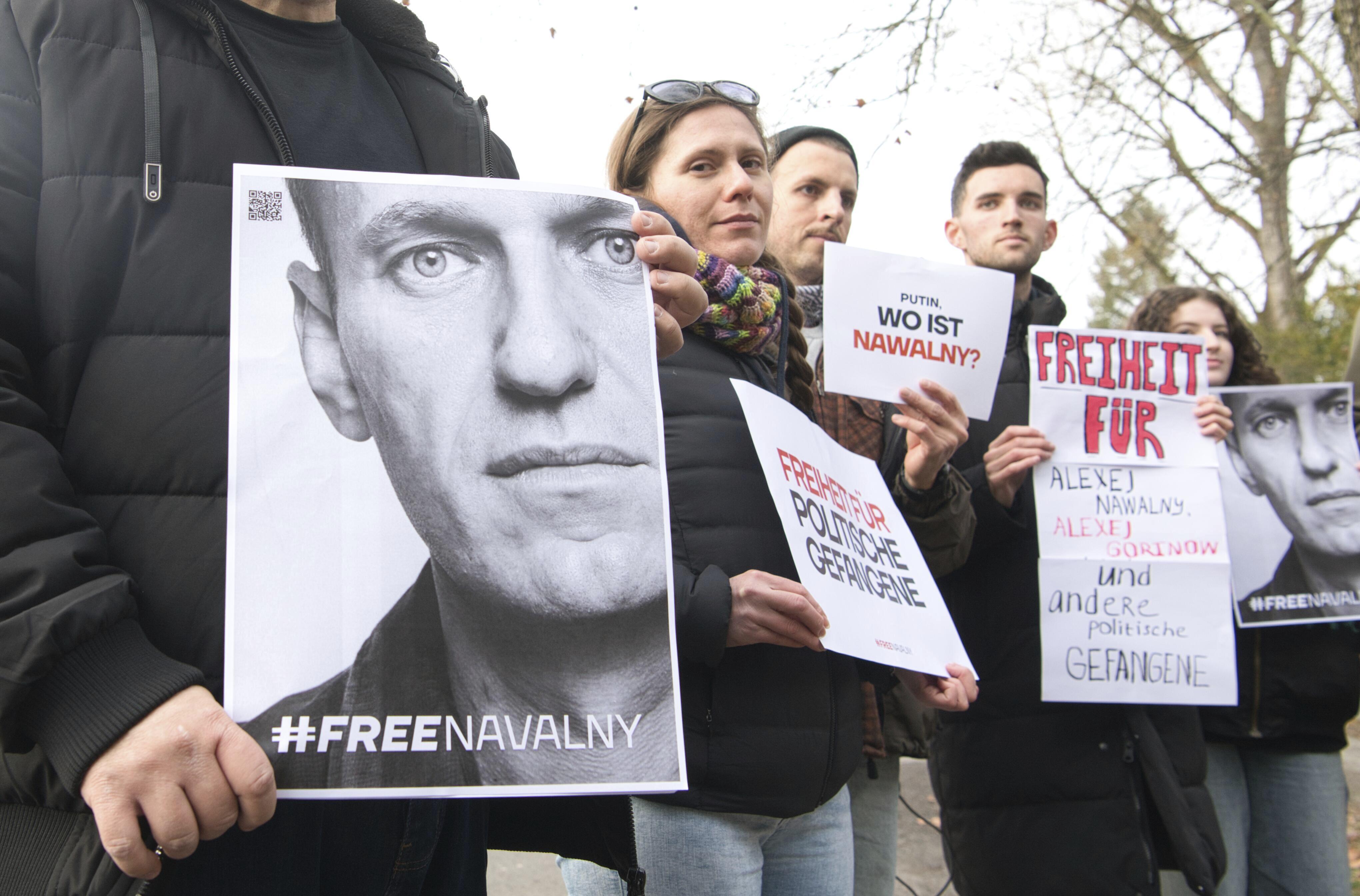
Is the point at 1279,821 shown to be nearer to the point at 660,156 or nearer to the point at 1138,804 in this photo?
the point at 1138,804

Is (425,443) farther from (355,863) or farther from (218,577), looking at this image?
(355,863)

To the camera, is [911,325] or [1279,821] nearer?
[911,325]

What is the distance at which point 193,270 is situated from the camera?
120 cm

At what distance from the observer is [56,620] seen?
969mm

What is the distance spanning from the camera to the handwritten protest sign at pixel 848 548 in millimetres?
1758

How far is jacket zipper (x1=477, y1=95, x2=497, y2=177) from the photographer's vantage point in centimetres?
155

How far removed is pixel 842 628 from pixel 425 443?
32.5 inches

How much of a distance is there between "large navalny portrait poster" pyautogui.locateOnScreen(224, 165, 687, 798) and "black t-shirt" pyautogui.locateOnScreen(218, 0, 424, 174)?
6.4 inches

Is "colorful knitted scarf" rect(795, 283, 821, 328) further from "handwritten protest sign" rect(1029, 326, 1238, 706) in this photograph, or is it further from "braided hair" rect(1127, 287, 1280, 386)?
"braided hair" rect(1127, 287, 1280, 386)

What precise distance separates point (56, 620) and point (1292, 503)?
128 inches

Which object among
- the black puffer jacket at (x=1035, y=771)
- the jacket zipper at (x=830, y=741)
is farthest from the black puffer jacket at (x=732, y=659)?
Result: the black puffer jacket at (x=1035, y=771)

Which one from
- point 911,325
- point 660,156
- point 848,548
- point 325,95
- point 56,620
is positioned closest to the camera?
point 56,620

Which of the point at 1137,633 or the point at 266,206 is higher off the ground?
the point at 266,206

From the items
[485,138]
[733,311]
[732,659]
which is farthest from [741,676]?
[485,138]
